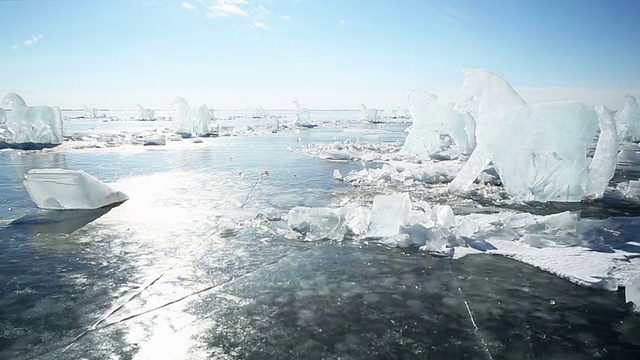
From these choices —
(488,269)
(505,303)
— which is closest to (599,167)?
(488,269)

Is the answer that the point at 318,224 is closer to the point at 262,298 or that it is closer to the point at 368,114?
the point at 262,298

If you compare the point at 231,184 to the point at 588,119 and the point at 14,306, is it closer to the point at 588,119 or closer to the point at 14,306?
the point at 14,306

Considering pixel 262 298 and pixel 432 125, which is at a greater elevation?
pixel 432 125

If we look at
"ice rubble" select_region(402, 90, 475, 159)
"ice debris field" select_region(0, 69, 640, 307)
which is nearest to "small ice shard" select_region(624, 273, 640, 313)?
"ice debris field" select_region(0, 69, 640, 307)

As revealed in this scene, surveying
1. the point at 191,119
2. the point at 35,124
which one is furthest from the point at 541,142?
the point at 191,119

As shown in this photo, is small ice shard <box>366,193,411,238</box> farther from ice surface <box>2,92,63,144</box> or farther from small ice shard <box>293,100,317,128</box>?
small ice shard <box>293,100,317,128</box>

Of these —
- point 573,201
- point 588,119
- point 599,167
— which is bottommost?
point 573,201

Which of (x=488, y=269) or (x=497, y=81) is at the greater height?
(x=497, y=81)

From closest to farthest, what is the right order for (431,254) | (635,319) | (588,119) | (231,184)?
(635,319) < (431,254) < (588,119) < (231,184)
